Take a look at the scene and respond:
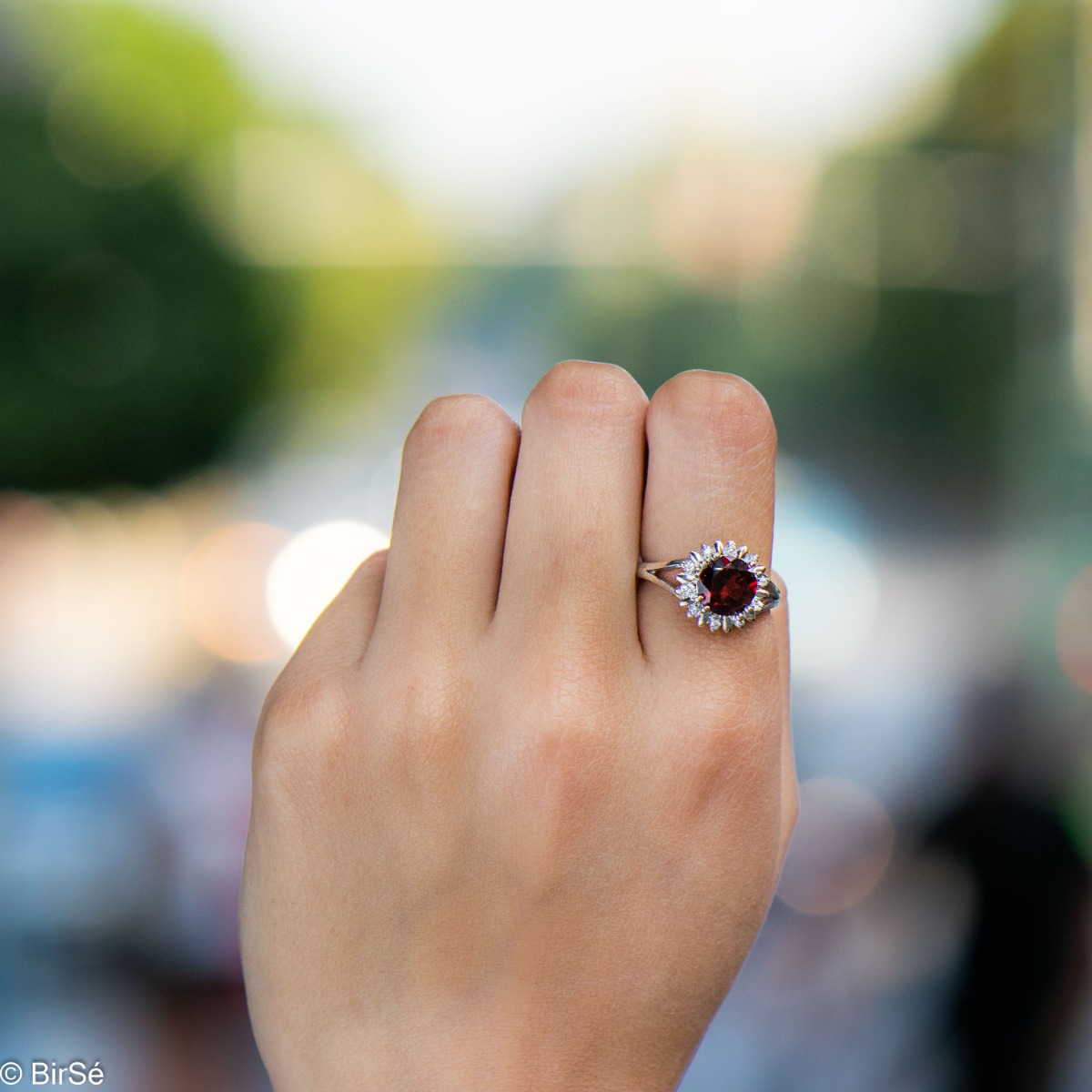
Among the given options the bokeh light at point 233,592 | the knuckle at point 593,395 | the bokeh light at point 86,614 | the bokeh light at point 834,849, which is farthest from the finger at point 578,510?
the bokeh light at point 233,592

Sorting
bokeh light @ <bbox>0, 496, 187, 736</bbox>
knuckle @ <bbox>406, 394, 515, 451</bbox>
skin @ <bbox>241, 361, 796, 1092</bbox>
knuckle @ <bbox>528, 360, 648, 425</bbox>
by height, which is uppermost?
knuckle @ <bbox>528, 360, 648, 425</bbox>

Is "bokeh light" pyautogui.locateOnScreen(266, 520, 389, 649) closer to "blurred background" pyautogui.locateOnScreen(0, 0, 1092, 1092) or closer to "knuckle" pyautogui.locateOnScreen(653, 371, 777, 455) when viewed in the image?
"blurred background" pyautogui.locateOnScreen(0, 0, 1092, 1092)

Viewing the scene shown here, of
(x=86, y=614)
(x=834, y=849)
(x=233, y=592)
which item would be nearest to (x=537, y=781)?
(x=834, y=849)

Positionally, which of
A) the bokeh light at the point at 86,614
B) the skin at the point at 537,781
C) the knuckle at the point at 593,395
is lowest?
the bokeh light at the point at 86,614

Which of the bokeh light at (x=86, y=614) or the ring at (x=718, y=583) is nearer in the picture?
the ring at (x=718, y=583)

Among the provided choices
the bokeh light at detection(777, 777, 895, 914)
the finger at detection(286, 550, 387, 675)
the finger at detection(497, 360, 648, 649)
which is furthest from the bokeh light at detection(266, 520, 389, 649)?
the finger at detection(497, 360, 648, 649)

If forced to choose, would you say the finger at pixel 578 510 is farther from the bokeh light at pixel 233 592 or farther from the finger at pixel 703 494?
the bokeh light at pixel 233 592
